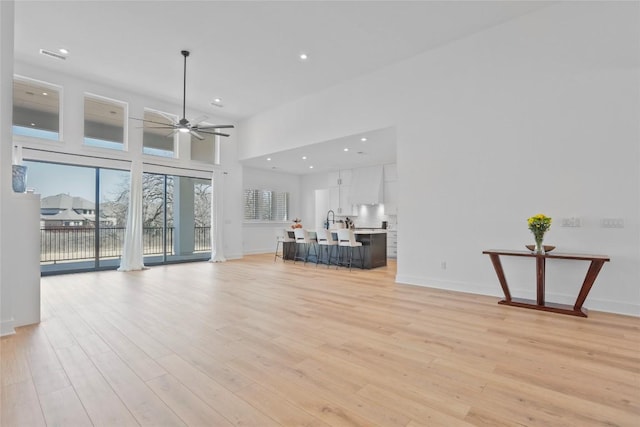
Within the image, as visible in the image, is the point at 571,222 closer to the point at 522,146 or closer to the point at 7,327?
the point at 522,146

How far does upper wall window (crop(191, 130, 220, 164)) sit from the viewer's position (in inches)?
324

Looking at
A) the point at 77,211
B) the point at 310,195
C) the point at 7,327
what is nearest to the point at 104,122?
the point at 77,211

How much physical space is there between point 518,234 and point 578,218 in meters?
0.68

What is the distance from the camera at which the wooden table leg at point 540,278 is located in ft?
12.2

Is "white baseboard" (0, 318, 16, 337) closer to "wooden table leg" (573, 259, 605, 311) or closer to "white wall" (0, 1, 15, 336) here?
"white wall" (0, 1, 15, 336)

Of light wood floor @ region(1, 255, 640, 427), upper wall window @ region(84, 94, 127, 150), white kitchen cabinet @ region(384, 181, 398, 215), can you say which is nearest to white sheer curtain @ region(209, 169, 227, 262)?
upper wall window @ region(84, 94, 127, 150)

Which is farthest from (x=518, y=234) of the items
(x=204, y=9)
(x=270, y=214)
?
(x=270, y=214)

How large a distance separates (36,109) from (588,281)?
30.4ft

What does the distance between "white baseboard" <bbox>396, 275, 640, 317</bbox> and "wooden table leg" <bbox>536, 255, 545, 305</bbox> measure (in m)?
0.36

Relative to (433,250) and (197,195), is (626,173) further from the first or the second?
(197,195)

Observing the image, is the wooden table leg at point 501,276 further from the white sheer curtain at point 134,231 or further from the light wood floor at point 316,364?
the white sheer curtain at point 134,231

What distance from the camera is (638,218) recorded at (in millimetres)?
3506

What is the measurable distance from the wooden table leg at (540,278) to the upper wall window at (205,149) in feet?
25.1

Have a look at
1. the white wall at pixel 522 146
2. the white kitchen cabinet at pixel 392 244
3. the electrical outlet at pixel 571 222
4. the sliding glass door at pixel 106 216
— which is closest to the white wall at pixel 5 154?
the sliding glass door at pixel 106 216
